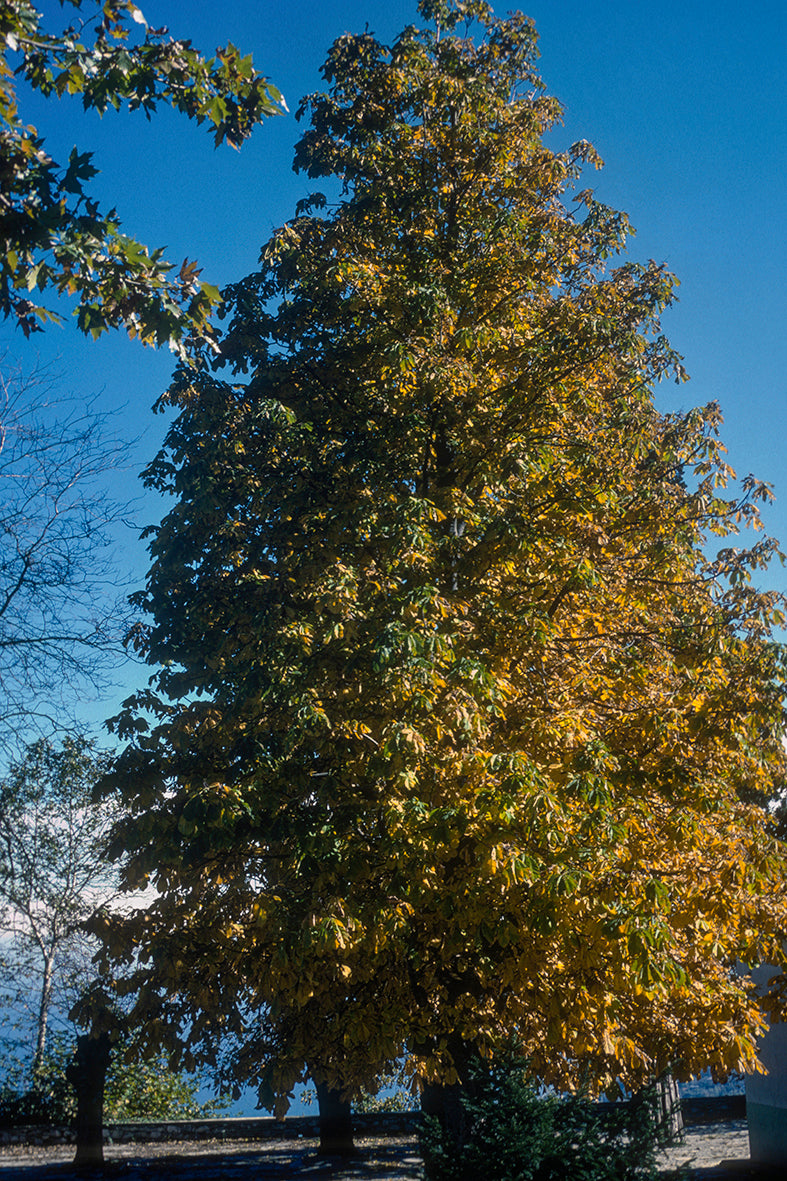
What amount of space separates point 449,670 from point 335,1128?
1104 cm

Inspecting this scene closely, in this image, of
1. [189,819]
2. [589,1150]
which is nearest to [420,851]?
[189,819]

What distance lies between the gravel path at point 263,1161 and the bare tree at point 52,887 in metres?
2.39

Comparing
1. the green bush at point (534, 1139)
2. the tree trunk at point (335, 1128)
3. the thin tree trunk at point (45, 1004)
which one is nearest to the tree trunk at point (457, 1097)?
the green bush at point (534, 1139)

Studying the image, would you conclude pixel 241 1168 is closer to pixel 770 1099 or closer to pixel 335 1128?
pixel 335 1128

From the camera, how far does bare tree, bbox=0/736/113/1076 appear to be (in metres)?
7.99

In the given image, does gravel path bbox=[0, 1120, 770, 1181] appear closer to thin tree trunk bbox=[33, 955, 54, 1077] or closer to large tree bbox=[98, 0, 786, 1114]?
thin tree trunk bbox=[33, 955, 54, 1077]

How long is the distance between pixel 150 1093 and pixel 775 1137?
37.9 ft

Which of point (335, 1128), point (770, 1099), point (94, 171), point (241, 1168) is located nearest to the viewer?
point (94, 171)

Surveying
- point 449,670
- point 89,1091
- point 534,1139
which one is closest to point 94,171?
point 449,670

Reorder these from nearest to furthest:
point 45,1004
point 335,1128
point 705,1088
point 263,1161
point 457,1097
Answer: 1. point 457,1097
2. point 263,1161
3. point 335,1128
4. point 45,1004
5. point 705,1088

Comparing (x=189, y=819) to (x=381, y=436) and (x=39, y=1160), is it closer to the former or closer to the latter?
(x=381, y=436)

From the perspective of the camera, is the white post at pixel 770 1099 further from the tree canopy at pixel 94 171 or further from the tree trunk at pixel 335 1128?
the tree canopy at pixel 94 171

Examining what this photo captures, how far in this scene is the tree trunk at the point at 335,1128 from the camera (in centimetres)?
1386

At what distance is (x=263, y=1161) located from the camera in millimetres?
13352
